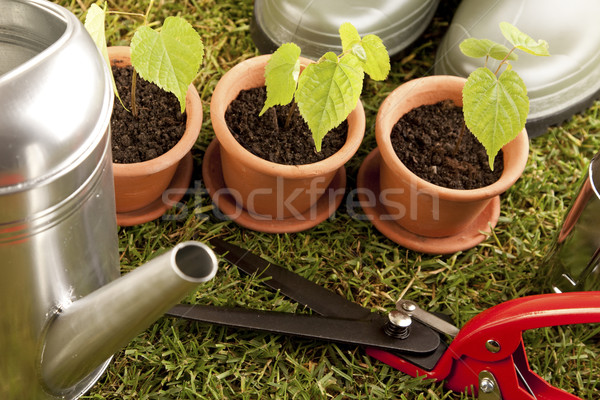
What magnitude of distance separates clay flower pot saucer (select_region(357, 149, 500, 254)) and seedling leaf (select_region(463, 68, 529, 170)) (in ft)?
0.73

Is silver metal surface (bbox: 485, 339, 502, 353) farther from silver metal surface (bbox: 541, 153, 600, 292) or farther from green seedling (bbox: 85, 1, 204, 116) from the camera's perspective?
green seedling (bbox: 85, 1, 204, 116)

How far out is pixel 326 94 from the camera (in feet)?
3.28

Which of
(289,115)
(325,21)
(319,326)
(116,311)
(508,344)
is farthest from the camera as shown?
(325,21)

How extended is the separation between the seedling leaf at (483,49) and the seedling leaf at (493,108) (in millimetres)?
60

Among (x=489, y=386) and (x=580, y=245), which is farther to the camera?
(x=580, y=245)

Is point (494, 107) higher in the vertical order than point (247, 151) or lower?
higher

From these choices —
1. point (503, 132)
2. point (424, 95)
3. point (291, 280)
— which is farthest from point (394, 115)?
point (291, 280)

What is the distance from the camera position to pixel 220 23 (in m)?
1.45

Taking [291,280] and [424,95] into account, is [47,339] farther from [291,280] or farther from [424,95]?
[424,95]

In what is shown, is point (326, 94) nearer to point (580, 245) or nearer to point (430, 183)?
point (430, 183)

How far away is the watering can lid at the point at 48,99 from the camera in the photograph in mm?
567

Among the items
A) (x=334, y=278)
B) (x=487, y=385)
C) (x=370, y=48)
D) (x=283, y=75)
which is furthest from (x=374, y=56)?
(x=487, y=385)

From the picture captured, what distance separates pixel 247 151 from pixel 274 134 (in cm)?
9

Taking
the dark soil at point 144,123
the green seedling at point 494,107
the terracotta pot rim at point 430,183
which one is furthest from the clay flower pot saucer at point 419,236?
the dark soil at point 144,123
